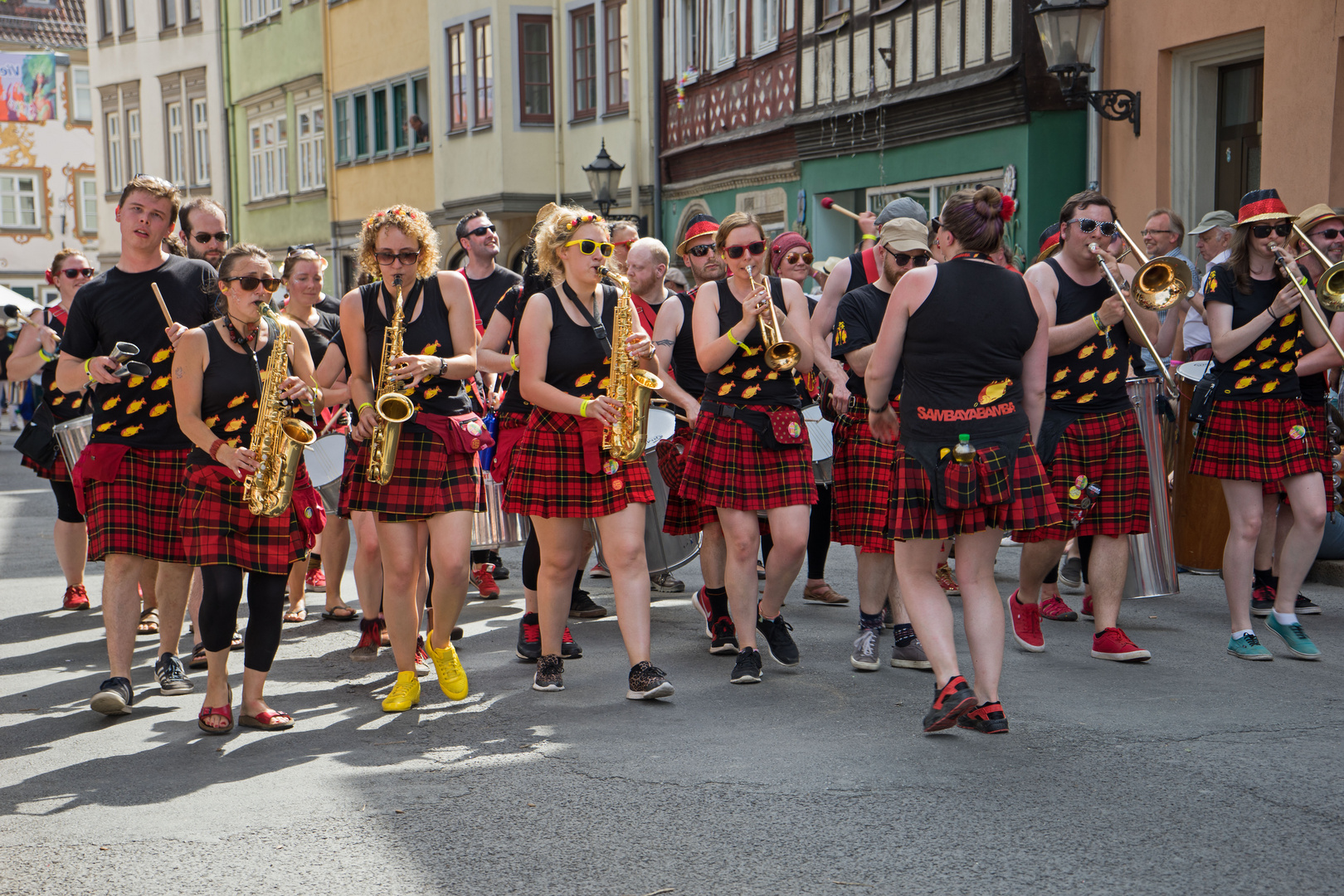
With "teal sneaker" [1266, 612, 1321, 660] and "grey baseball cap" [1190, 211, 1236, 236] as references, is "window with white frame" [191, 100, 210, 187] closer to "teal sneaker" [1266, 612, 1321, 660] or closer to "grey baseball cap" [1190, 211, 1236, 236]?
"grey baseball cap" [1190, 211, 1236, 236]

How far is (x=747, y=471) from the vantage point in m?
6.29

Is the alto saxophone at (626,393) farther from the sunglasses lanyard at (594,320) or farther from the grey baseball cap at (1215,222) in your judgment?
the grey baseball cap at (1215,222)

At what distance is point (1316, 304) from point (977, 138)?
30.6 feet

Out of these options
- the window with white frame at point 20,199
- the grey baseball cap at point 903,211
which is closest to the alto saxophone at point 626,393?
the grey baseball cap at point 903,211

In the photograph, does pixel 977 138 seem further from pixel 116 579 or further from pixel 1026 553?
pixel 116 579

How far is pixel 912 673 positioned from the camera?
21.4 ft

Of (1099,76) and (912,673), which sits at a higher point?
(1099,76)

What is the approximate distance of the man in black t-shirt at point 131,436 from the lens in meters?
6.11

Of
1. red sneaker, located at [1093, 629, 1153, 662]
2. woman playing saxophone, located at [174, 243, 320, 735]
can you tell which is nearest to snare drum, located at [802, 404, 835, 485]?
red sneaker, located at [1093, 629, 1153, 662]

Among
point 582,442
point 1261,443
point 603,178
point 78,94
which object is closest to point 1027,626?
point 1261,443

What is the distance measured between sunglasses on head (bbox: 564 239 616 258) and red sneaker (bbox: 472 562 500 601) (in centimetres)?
333

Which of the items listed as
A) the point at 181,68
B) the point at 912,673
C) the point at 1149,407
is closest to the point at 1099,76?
the point at 1149,407

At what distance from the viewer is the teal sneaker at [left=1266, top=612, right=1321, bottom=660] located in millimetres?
6637

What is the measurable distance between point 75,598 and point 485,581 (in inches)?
89.9
